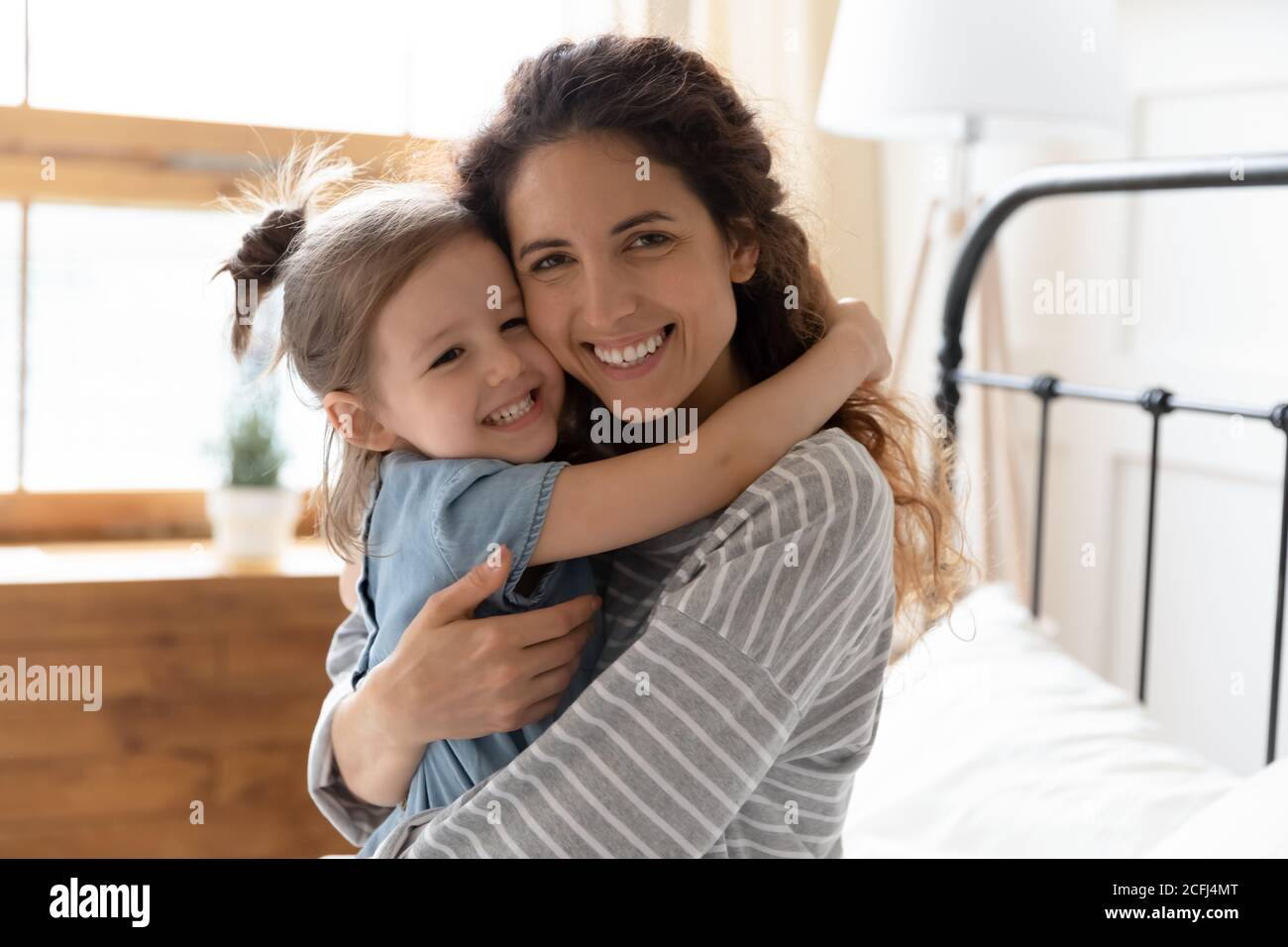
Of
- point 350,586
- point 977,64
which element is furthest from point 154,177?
point 977,64

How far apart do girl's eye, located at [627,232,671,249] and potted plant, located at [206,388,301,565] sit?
5.09 feet

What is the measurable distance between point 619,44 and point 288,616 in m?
1.59

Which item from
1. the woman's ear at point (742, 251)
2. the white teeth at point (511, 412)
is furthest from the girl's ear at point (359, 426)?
the woman's ear at point (742, 251)

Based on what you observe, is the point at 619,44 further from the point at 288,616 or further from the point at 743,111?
the point at 288,616

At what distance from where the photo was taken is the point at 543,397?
112cm

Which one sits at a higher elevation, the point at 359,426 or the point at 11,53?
the point at 11,53

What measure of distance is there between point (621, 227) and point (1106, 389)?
1169mm

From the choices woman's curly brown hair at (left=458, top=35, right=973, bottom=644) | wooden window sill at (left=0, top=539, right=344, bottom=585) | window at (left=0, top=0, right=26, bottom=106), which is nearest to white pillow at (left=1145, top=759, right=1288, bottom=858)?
woman's curly brown hair at (left=458, top=35, right=973, bottom=644)

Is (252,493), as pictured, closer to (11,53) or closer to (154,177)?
(154,177)

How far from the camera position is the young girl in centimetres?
99

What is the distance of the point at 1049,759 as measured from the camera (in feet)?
4.96

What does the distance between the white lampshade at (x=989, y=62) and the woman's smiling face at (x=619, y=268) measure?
1.13 m

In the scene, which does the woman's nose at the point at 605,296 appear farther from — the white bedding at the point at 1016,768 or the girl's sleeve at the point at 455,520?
the white bedding at the point at 1016,768

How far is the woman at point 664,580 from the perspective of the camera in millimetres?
892
